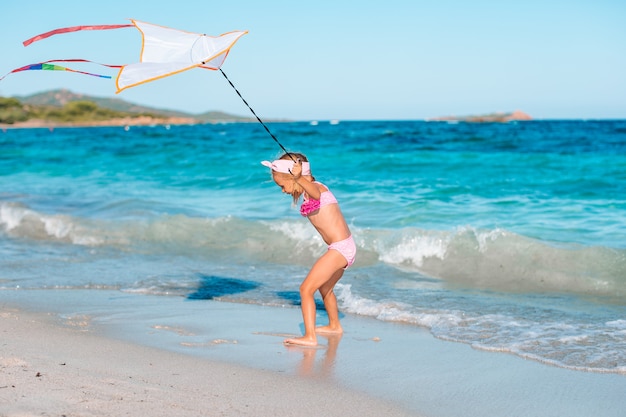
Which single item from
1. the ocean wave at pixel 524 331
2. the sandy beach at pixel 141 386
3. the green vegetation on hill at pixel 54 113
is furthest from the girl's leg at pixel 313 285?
the green vegetation on hill at pixel 54 113

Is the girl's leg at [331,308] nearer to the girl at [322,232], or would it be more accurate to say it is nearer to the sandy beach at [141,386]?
the girl at [322,232]

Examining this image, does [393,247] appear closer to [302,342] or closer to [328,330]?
[328,330]

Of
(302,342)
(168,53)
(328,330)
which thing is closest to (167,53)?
(168,53)

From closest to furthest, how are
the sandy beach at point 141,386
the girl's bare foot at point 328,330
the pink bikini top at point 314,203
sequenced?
1. the sandy beach at point 141,386
2. the pink bikini top at point 314,203
3. the girl's bare foot at point 328,330

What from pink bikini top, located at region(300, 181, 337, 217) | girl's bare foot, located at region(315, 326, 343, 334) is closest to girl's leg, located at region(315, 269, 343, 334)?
girl's bare foot, located at region(315, 326, 343, 334)

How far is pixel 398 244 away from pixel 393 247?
75 millimetres

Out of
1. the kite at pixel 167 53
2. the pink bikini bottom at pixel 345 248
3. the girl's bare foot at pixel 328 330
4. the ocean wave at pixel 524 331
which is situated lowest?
the girl's bare foot at pixel 328 330

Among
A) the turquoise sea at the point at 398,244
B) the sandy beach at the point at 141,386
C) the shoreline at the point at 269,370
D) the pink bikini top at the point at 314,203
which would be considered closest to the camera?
the sandy beach at the point at 141,386

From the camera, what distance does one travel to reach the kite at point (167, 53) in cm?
423

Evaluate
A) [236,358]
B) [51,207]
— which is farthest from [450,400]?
[51,207]

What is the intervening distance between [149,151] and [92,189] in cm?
938

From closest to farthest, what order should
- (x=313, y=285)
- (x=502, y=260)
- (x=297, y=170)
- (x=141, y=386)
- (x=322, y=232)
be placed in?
(x=141, y=386) → (x=297, y=170) → (x=313, y=285) → (x=322, y=232) → (x=502, y=260)

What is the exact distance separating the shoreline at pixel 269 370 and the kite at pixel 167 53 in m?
1.59

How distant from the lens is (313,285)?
521 cm
